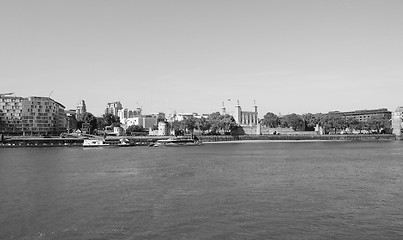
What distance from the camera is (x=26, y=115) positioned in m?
160

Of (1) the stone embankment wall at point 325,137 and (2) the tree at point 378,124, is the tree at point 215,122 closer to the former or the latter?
(1) the stone embankment wall at point 325,137

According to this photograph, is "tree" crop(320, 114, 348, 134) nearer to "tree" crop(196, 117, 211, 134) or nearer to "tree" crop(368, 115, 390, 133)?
"tree" crop(368, 115, 390, 133)

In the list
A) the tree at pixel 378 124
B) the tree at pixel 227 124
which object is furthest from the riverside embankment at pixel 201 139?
the tree at pixel 378 124

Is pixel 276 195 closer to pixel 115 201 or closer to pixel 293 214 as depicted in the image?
pixel 293 214

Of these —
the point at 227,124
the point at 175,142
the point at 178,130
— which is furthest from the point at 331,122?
the point at 175,142

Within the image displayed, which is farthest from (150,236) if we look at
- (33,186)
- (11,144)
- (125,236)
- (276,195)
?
(11,144)

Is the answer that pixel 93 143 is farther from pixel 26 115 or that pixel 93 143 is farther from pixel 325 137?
pixel 325 137

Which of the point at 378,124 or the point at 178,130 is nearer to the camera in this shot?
the point at 178,130

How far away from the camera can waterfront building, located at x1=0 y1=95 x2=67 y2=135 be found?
157875 millimetres

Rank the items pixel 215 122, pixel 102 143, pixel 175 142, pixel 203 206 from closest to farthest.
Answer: pixel 203 206 < pixel 102 143 < pixel 175 142 < pixel 215 122

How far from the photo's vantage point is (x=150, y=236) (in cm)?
2058

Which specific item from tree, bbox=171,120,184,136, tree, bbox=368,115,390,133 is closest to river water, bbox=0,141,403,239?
tree, bbox=171,120,184,136

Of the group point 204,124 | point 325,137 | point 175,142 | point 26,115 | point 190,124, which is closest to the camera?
point 175,142

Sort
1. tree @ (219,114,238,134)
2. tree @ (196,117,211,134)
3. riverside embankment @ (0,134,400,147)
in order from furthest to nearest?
tree @ (196,117,211,134) → tree @ (219,114,238,134) → riverside embankment @ (0,134,400,147)
